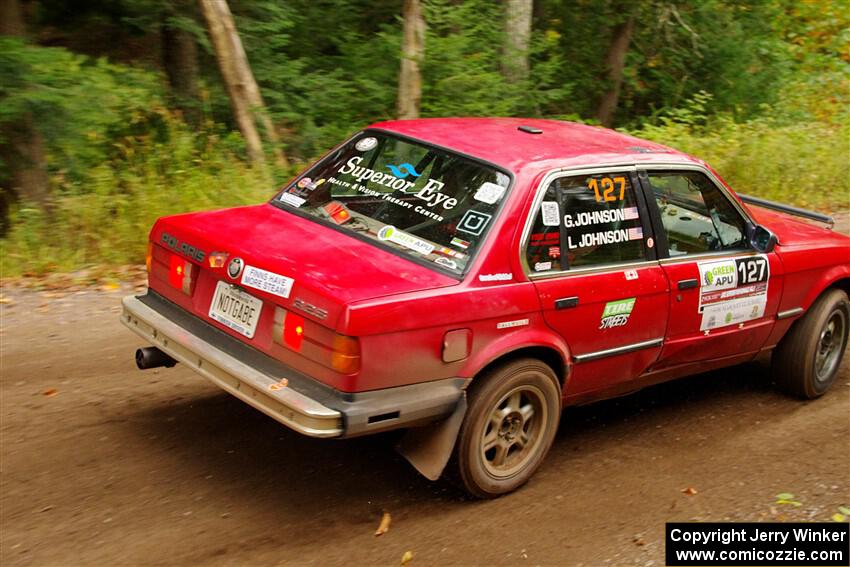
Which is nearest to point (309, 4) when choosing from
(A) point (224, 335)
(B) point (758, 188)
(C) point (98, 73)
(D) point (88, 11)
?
(D) point (88, 11)

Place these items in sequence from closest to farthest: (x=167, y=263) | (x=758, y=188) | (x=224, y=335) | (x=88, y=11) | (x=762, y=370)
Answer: (x=224, y=335)
(x=167, y=263)
(x=762, y=370)
(x=88, y=11)
(x=758, y=188)

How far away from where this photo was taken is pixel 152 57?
39.7 feet

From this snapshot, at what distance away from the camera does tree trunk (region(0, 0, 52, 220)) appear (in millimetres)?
8945

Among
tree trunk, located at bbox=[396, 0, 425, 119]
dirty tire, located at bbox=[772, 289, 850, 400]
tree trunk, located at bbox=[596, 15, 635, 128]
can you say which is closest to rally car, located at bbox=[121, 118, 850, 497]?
dirty tire, located at bbox=[772, 289, 850, 400]

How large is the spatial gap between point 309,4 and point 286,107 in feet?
8.40

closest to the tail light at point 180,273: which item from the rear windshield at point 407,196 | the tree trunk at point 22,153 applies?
the rear windshield at point 407,196

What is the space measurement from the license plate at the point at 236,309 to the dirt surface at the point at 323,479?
0.82m

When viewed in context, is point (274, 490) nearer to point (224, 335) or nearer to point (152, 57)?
point (224, 335)

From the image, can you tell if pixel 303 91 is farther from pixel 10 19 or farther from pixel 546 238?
pixel 546 238

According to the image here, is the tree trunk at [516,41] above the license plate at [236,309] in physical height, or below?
above

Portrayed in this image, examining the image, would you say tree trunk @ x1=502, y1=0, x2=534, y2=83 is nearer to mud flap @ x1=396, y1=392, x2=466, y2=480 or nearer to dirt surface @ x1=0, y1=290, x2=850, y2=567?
dirt surface @ x1=0, y1=290, x2=850, y2=567

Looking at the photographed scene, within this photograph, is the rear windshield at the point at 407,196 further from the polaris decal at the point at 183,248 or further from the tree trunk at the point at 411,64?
the tree trunk at the point at 411,64

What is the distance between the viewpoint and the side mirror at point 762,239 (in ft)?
18.1

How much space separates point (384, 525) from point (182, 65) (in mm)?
9178
